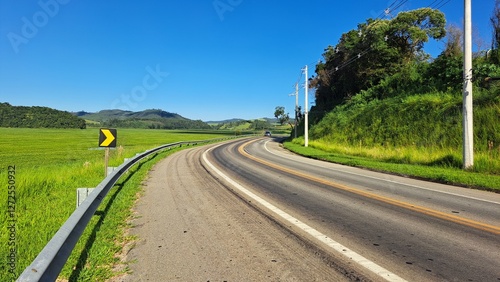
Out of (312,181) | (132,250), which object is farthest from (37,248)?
(312,181)

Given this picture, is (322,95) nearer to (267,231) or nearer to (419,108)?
(419,108)

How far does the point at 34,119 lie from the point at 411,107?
7727 inches

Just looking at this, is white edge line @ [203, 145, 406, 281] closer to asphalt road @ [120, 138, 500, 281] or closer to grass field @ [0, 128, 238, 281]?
asphalt road @ [120, 138, 500, 281]

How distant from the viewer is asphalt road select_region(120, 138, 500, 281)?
131 inches

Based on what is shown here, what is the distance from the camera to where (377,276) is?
318 cm

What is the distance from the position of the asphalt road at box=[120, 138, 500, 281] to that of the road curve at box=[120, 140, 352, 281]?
0.5 inches

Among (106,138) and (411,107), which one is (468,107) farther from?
(106,138)

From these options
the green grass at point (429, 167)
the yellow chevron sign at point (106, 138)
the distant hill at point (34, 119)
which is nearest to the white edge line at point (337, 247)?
the yellow chevron sign at point (106, 138)

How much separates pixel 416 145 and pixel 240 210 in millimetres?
17281

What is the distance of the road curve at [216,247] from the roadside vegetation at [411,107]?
8.28 metres

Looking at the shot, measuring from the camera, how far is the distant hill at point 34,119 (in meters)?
157

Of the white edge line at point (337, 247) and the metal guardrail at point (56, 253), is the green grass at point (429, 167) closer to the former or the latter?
the white edge line at point (337, 247)

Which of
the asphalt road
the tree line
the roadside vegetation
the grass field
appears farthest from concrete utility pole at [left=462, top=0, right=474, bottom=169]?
the grass field

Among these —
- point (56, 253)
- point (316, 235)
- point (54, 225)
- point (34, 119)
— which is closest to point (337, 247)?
point (316, 235)
